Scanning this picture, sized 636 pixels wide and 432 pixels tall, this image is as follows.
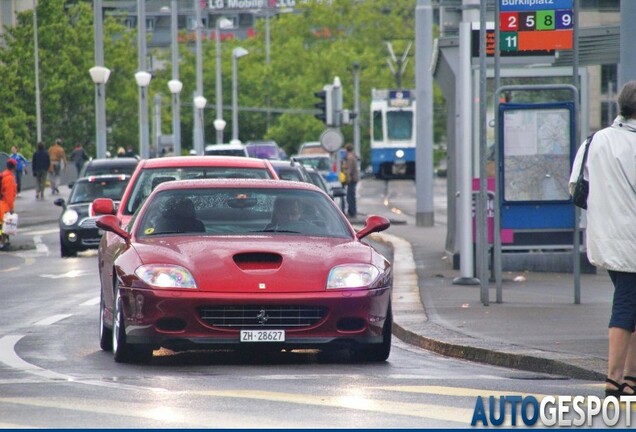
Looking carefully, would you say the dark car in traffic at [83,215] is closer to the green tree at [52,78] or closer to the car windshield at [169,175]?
Result: the car windshield at [169,175]

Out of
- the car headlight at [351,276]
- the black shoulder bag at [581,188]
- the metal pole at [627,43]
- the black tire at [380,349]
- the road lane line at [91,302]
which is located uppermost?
the metal pole at [627,43]

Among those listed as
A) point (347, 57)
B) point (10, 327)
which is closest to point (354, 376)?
point (10, 327)

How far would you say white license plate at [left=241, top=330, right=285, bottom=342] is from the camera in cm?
1205

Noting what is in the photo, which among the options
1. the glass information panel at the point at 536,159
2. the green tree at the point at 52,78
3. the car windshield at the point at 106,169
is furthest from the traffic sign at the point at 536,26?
the green tree at the point at 52,78

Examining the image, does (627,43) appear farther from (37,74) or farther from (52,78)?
(52,78)

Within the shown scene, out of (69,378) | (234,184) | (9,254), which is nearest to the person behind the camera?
(69,378)

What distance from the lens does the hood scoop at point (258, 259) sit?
12245mm

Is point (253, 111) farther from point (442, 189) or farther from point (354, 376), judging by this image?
point (354, 376)

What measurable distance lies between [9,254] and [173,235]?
18620 millimetres

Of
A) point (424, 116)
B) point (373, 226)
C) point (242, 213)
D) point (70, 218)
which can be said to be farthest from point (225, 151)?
point (373, 226)

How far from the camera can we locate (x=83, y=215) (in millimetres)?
29219

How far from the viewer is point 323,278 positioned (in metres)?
12.2

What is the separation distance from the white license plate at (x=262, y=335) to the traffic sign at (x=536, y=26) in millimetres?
6258

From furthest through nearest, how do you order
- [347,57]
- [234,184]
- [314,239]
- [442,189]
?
[347,57] < [442,189] < [234,184] < [314,239]
